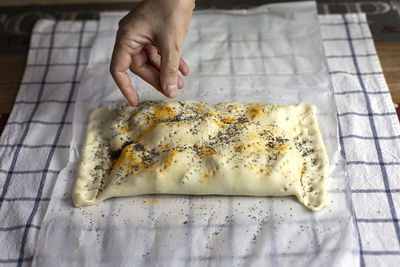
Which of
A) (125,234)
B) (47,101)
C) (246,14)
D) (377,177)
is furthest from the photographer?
(246,14)

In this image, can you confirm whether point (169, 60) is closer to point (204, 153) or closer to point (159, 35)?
point (159, 35)

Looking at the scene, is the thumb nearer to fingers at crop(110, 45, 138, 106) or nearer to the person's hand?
the person's hand

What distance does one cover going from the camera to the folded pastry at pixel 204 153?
1679 millimetres

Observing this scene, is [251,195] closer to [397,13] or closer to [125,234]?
[125,234]

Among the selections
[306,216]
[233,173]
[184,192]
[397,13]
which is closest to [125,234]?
[184,192]

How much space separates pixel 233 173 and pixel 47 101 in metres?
Result: 1.05

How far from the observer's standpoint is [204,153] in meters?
1.74

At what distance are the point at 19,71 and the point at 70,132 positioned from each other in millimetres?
604

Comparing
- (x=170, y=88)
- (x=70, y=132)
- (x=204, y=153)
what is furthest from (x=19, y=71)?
(x=204, y=153)

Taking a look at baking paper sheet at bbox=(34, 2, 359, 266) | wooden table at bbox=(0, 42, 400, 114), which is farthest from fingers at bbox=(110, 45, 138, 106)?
wooden table at bbox=(0, 42, 400, 114)

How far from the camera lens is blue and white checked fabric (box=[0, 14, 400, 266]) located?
1.64 metres

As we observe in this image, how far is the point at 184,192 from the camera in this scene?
5.59 feet

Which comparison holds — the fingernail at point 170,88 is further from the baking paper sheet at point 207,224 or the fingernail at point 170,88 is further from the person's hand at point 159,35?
the baking paper sheet at point 207,224

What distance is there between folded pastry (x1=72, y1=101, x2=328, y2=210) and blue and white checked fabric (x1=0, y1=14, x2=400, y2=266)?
16 cm
